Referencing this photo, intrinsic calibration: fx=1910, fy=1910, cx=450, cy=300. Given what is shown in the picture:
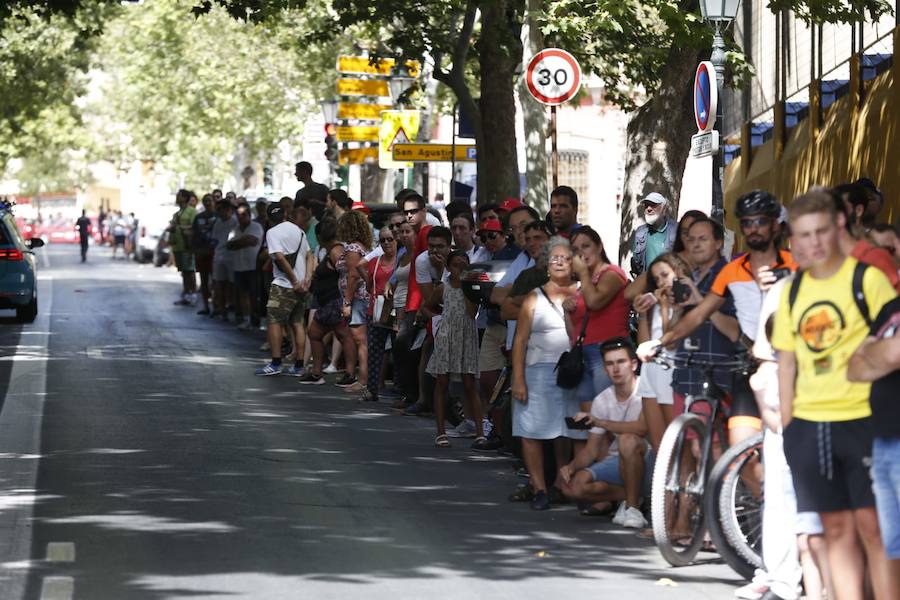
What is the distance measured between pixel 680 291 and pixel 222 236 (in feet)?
58.5

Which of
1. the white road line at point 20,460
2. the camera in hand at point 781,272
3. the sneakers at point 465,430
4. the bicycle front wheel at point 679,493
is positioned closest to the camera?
the camera in hand at point 781,272

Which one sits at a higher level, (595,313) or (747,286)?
(747,286)

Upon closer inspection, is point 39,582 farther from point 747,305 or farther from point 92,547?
point 747,305

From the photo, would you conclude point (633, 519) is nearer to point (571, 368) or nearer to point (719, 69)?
point (571, 368)

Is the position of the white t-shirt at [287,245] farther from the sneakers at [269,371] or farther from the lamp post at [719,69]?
the lamp post at [719,69]

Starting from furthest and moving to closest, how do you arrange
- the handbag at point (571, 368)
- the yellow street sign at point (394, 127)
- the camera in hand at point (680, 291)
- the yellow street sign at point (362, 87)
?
the yellow street sign at point (362, 87) → the yellow street sign at point (394, 127) → the handbag at point (571, 368) → the camera in hand at point (680, 291)

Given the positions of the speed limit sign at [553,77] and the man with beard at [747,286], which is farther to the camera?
the speed limit sign at [553,77]

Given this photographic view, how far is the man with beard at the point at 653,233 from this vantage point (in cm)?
1410

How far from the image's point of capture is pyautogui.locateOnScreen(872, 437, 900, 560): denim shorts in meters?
6.78

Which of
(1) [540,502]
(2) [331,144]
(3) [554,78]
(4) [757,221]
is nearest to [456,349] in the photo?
(1) [540,502]

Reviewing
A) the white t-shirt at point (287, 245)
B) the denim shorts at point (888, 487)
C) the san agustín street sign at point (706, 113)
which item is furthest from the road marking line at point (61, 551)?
the white t-shirt at point (287, 245)

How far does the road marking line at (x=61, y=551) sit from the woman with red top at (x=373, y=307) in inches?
286

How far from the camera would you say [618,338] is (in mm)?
10508

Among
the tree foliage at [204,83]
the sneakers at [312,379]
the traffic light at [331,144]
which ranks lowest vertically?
the sneakers at [312,379]
